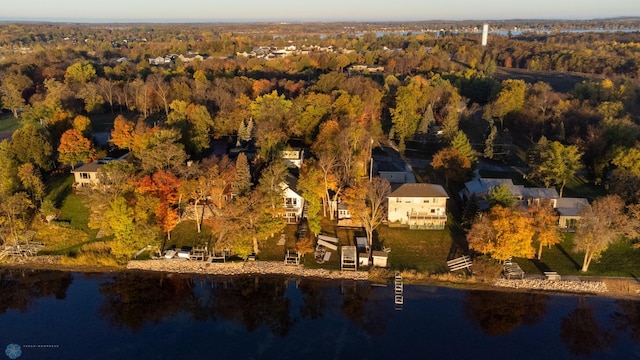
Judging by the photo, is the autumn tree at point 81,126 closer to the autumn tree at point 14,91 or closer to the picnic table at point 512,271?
the autumn tree at point 14,91

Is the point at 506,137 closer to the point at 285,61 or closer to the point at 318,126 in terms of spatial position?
the point at 318,126

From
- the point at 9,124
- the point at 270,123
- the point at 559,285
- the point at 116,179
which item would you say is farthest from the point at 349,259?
the point at 9,124

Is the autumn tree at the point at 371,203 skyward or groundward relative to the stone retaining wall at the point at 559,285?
skyward

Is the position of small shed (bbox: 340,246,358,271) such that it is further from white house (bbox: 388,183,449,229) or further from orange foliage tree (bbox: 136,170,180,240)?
orange foliage tree (bbox: 136,170,180,240)

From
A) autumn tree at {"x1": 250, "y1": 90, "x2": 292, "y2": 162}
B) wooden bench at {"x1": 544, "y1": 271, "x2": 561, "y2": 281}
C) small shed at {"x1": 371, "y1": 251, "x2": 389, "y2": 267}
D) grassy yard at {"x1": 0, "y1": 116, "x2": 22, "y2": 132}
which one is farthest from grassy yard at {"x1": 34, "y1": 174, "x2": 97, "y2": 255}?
wooden bench at {"x1": 544, "y1": 271, "x2": 561, "y2": 281}

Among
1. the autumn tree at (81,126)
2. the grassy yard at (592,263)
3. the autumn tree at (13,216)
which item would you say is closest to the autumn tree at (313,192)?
the grassy yard at (592,263)

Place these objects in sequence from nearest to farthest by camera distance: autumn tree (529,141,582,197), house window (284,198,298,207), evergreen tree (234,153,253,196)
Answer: evergreen tree (234,153,253,196) → house window (284,198,298,207) → autumn tree (529,141,582,197)

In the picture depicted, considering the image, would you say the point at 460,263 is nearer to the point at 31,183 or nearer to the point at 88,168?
the point at 88,168
